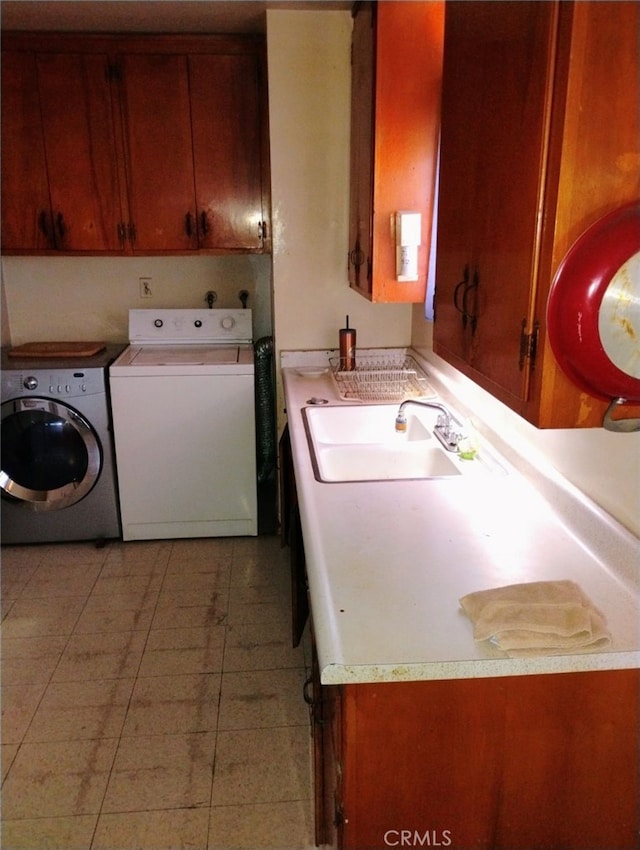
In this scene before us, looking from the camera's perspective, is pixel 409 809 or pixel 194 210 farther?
pixel 194 210

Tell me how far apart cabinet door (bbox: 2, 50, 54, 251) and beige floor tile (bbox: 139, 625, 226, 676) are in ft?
6.40

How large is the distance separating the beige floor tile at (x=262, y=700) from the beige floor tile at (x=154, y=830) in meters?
0.34

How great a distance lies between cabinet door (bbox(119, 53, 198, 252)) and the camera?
9.77 ft

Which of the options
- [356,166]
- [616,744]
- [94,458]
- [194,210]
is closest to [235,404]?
[94,458]

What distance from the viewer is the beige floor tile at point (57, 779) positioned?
179cm

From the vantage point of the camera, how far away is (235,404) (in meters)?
3.09

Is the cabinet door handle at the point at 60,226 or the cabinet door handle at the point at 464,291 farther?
the cabinet door handle at the point at 60,226

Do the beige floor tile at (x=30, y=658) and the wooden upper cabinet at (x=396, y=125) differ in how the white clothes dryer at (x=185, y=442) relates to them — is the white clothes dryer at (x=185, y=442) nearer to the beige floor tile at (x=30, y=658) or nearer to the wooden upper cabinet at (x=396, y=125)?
the beige floor tile at (x=30, y=658)

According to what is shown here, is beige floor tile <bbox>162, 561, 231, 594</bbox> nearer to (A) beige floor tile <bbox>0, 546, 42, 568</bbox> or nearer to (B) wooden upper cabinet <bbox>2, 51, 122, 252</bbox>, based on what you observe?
(A) beige floor tile <bbox>0, 546, 42, 568</bbox>

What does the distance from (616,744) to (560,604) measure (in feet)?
0.95

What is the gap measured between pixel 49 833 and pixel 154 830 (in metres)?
0.28

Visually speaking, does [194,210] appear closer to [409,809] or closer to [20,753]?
[20,753]

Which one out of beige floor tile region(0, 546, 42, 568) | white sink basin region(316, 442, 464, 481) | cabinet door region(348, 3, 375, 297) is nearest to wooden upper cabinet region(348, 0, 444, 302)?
cabinet door region(348, 3, 375, 297)

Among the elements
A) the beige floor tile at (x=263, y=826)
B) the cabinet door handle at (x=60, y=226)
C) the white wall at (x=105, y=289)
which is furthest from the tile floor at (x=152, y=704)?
the cabinet door handle at (x=60, y=226)
